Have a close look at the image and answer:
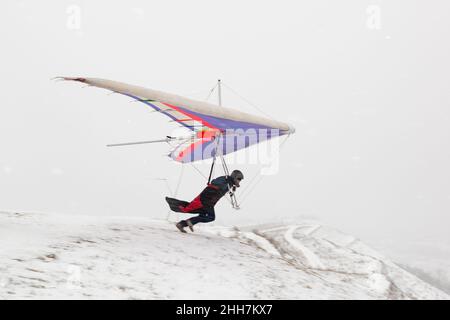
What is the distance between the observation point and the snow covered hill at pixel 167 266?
4.59m

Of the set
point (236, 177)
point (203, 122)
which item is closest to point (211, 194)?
point (236, 177)

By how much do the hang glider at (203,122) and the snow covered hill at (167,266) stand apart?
2.66m

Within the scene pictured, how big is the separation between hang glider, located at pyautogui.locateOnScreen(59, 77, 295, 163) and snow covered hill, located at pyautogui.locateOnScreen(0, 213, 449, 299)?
2660 mm

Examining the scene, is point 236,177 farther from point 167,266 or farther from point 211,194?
point 167,266

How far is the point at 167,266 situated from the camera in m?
5.73

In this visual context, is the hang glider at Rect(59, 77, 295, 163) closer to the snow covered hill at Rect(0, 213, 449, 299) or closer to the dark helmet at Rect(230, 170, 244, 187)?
the dark helmet at Rect(230, 170, 244, 187)

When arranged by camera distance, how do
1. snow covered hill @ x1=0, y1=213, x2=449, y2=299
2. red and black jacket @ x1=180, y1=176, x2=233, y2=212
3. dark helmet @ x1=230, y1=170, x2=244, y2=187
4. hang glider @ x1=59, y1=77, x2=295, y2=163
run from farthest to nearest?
dark helmet @ x1=230, y1=170, x2=244, y2=187, red and black jacket @ x1=180, y1=176, x2=233, y2=212, hang glider @ x1=59, y1=77, x2=295, y2=163, snow covered hill @ x1=0, y1=213, x2=449, y2=299

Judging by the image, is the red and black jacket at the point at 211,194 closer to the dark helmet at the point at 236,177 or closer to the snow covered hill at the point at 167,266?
the dark helmet at the point at 236,177

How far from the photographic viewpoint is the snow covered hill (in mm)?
4586

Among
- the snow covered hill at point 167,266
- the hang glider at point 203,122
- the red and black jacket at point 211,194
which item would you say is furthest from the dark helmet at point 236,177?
the snow covered hill at point 167,266

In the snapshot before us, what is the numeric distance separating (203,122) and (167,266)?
393 centimetres

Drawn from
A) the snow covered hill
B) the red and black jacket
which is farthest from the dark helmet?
the snow covered hill
